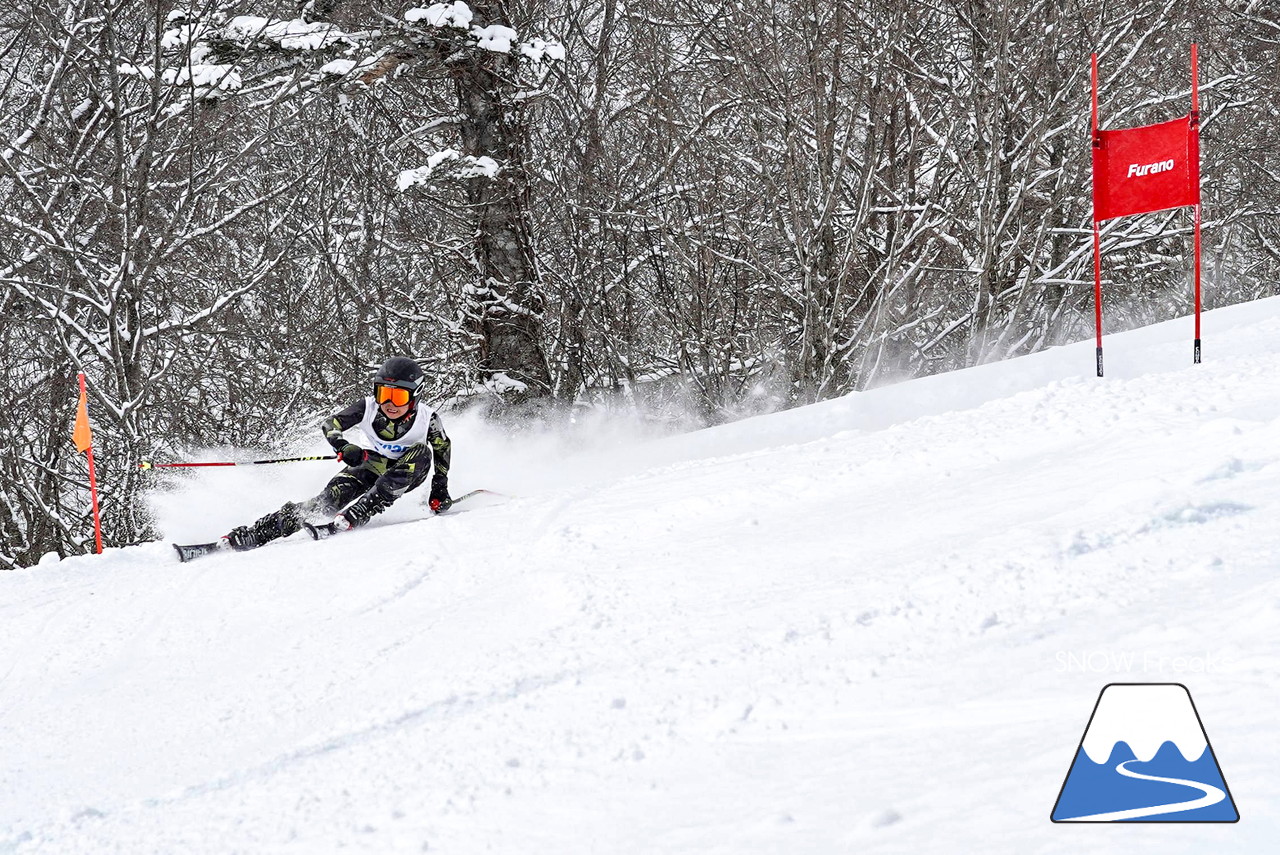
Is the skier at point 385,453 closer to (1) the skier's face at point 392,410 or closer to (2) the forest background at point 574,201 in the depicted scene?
(1) the skier's face at point 392,410

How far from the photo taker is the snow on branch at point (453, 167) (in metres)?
10.5

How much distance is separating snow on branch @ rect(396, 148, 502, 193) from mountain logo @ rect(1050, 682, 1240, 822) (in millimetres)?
9241

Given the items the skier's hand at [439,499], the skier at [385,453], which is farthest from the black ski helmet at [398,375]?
the skier's hand at [439,499]

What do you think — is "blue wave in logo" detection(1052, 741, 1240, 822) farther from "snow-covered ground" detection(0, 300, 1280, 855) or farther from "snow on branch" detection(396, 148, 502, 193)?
"snow on branch" detection(396, 148, 502, 193)

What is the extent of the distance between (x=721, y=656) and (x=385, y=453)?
464cm

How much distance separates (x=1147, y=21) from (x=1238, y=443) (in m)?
9.47

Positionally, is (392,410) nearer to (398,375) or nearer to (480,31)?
(398,375)

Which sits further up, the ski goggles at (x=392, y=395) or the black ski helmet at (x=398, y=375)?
the black ski helmet at (x=398, y=375)

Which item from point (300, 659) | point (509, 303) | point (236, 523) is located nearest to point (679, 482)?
point (300, 659)

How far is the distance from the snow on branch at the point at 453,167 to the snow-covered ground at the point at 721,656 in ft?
17.4

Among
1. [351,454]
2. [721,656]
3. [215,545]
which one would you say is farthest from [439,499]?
[721,656]

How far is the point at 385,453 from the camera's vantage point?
7.48 m

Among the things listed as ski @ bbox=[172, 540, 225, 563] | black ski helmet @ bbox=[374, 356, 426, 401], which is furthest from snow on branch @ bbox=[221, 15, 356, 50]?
ski @ bbox=[172, 540, 225, 563]

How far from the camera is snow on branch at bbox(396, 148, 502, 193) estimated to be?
10.5m
